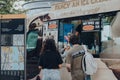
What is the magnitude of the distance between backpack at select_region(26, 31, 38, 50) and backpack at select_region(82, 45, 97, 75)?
2.47m

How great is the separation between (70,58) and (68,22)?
1540 mm

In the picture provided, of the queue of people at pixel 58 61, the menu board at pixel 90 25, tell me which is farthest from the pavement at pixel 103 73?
the menu board at pixel 90 25

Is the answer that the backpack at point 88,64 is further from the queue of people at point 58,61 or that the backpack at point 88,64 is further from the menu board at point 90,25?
the menu board at point 90,25

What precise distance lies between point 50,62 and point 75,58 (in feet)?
1.96

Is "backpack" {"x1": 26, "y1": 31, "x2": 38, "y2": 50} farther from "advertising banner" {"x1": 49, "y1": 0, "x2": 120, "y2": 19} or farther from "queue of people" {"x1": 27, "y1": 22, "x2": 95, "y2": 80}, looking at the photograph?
"queue of people" {"x1": 27, "y1": 22, "x2": 95, "y2": 80}

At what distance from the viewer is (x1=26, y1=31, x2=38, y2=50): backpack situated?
10825mm

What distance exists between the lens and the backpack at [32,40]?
10825 millimetres

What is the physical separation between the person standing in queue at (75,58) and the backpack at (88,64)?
8 centimetres

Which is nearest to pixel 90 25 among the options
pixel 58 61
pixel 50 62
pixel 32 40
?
pixel 58 61

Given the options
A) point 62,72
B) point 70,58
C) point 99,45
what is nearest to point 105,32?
point 99,45

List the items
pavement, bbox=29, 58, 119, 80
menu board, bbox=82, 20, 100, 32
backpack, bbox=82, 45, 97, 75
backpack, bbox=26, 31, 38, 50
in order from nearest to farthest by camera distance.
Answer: backpack, bbox=82, 45, 97, 75
pavement, bbox=29, 58, 119, 80
menu board, bbox=82, 20, 100, 32
backpack, bbox=26, 31, 38, 50

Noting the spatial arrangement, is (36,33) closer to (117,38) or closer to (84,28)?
(84,28)

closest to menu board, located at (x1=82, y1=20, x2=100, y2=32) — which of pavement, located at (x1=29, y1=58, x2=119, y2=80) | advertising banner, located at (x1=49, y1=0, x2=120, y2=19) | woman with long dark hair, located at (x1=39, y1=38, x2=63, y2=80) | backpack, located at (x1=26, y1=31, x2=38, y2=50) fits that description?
advertising banner, located at (x1=49, y1=0, x2=120, y2=19)

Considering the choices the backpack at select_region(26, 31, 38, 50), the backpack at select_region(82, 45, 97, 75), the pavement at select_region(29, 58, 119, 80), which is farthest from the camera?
the backpack at select_region(26, 31, 38, 50)
